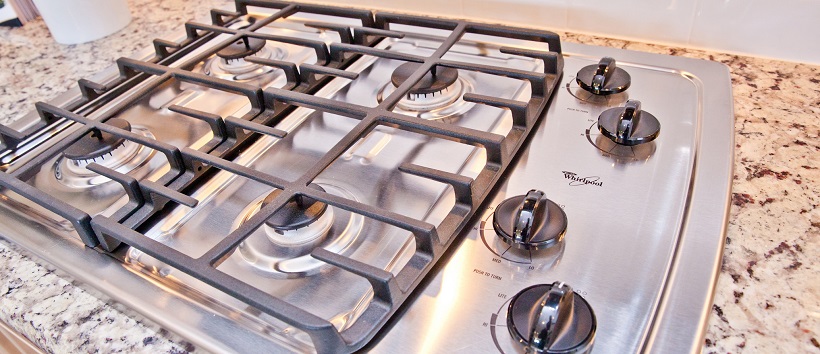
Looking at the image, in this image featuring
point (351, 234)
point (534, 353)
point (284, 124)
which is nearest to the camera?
point (534, 353)

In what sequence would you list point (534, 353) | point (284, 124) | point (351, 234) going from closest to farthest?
point (534, 353), point (351, 234), point (284, 124)

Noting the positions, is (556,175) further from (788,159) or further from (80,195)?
(80,195)

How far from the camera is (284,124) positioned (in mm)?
691

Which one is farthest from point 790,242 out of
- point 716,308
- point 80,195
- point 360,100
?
point 80,195

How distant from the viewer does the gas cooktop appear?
0.44m

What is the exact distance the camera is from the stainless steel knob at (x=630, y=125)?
57cm

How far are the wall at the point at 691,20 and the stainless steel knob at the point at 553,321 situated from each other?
20.5 inches

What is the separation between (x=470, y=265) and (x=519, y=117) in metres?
0.19

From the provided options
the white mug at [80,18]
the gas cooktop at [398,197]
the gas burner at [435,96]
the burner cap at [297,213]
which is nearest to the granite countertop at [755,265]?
the gas cooktop at [398,197]

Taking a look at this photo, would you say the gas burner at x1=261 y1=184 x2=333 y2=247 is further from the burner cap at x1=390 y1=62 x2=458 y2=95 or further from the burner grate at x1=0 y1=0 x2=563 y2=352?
the burner cap at x1=390 y1=62 x2=458 y2=95

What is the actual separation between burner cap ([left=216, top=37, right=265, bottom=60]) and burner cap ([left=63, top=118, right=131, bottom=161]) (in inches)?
7.2

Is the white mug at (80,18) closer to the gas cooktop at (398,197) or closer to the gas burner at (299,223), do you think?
the gas cooktop at (398,197)

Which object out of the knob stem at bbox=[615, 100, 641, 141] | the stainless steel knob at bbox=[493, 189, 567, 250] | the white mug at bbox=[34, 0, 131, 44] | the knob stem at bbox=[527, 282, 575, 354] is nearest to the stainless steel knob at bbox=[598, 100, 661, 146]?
the knob stem at bbox=[615, 100, 641, 141]

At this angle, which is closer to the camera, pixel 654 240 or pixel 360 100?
pixel 654 240
